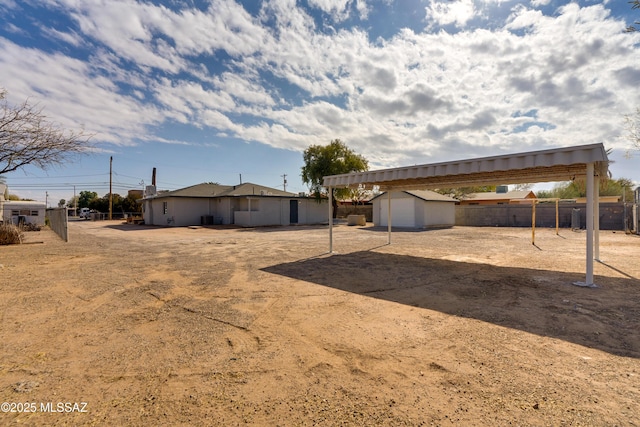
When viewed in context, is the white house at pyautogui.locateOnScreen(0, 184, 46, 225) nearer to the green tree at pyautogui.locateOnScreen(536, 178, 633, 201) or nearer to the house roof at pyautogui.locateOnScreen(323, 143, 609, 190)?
the house roof at pyautogui.locateOnScreen(323, 143, 609, 190)

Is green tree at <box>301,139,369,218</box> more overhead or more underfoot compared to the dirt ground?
more overhead

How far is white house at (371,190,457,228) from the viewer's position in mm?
22422

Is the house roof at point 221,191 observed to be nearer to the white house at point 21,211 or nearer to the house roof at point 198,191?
the house roof at point 198,191

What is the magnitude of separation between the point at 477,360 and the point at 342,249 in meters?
8.09

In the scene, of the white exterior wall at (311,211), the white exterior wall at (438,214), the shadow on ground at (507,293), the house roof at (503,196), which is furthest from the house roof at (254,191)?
the house roof at (503,196)

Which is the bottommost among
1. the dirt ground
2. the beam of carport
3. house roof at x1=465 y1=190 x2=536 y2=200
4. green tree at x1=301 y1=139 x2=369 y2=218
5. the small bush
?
the dirt ground

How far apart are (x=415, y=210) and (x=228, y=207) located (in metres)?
14.4

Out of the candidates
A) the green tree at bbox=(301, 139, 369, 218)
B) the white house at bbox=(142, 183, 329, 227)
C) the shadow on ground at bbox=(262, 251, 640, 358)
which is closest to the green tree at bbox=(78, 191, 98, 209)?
the white house at bbox=(142, 183, 329, 227)

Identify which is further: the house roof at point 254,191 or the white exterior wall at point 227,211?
the house roof at point 254,191

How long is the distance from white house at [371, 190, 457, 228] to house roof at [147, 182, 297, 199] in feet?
24.5

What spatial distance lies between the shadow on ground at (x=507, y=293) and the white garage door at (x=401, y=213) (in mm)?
14432

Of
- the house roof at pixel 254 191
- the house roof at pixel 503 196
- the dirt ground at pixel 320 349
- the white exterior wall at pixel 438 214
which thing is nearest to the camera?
the dirt ground at pixel 320 349

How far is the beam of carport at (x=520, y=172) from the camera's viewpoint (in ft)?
19.3

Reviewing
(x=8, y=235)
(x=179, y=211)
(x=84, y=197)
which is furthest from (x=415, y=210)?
(x=84, y=197)
